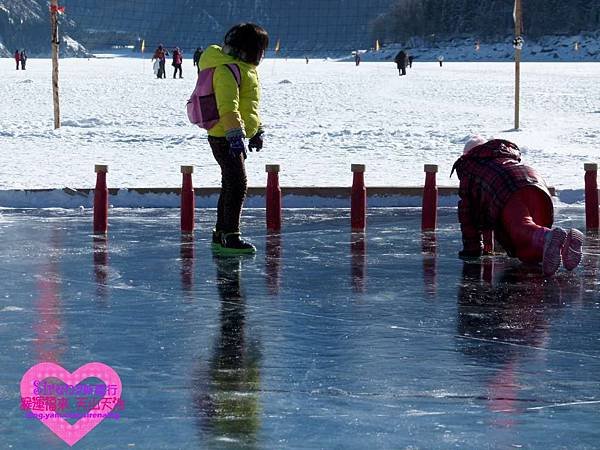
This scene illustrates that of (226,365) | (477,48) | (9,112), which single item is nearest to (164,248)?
(226,365)

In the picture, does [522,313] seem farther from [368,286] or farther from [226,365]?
[226,365]

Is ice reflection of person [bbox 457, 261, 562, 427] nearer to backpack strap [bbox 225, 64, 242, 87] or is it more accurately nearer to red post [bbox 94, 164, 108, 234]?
backpack strap [bbox 225, 64, 242, 87]

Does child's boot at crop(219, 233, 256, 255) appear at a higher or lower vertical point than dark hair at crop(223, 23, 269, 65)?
lower

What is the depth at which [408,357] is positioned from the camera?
20.3ft

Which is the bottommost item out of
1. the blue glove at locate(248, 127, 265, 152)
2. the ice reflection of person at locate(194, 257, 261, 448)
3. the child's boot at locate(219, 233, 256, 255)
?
the ice reflection of person at locate(194, 257, 261, 448)

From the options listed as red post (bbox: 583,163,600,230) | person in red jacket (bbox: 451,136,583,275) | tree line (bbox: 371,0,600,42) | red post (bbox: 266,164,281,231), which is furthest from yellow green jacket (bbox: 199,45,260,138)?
tree line (bbox: 371,0,600,42)

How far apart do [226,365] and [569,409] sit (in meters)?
1.52

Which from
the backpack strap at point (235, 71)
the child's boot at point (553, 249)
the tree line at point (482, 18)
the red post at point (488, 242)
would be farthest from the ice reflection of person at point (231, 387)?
the tree line at point (482, 18)

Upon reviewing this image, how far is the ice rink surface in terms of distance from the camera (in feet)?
16.3

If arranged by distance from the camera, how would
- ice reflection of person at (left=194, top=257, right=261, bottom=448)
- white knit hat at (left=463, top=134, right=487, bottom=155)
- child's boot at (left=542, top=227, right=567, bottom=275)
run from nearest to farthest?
ice reflection of person at (left=194, top=257, right=261, bottom=448) < child's boot at (left=542, top=227, right=567, bottom=275) < white knit hat at (left=463, top=134, right=487, bottom=155)

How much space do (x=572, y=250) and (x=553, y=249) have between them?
12cm

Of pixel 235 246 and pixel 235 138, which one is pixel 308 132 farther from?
pixel 235 138

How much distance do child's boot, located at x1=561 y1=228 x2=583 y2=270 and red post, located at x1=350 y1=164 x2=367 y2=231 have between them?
279 centimetres

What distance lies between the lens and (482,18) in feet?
519
